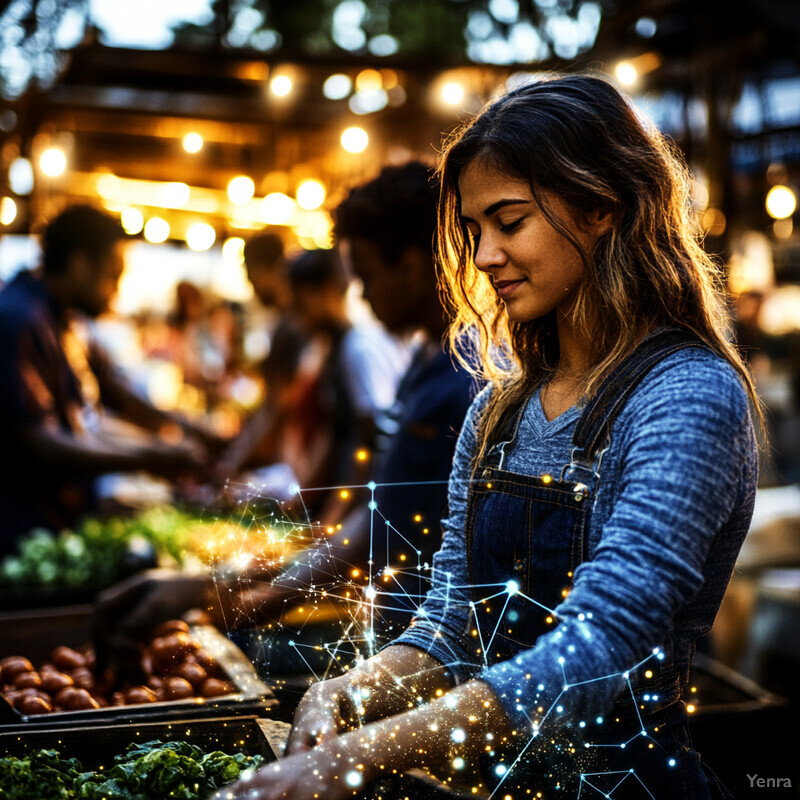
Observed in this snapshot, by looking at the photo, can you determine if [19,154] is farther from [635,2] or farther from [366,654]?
[366,654]

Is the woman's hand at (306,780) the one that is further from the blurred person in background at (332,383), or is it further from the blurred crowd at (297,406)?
the blurred person in background at (332,383)

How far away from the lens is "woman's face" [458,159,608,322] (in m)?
1.31

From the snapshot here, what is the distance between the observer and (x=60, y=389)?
11.8 ft

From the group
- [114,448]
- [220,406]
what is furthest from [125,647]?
[220,406]

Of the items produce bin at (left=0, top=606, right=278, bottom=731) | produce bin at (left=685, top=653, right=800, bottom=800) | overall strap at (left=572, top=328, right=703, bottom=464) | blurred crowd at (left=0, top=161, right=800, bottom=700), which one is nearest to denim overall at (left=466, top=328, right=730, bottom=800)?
overall strap at (left=572, top=328, right=703, bottom=464)

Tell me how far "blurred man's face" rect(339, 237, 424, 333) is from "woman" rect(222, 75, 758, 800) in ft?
2.13

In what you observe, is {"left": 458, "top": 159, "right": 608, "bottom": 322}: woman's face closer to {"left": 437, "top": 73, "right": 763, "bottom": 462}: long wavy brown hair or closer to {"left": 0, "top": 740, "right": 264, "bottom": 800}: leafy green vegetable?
{"left": 437, "top": 73, "right": 763, "bottom": 462}: long wavy brown hair

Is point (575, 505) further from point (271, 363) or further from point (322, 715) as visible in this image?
point (271, 363)

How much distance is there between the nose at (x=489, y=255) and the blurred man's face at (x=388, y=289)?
2.65 feet

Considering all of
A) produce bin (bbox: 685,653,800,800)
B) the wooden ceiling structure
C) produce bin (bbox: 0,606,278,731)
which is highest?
the wooden ceiling structure

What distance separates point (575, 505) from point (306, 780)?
54 cm

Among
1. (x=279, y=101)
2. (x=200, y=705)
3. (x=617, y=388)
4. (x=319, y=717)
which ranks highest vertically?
(x=279, y=101)

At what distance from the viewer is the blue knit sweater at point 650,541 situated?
3.40 feet

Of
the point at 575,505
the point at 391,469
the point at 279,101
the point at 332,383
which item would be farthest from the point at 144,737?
the point at 279,101
